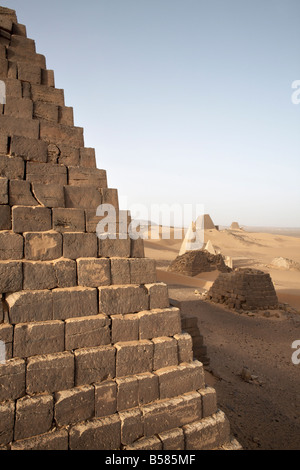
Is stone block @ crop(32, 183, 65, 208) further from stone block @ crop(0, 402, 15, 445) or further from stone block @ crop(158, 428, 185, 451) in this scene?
stone block @ crop(158, 428, 185, 451)

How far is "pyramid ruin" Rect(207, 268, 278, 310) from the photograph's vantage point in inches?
503

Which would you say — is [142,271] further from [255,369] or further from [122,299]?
[255,369]

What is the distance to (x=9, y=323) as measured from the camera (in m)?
2.84

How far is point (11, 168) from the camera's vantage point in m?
3.32

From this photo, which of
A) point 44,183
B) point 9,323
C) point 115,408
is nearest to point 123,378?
point 115,408

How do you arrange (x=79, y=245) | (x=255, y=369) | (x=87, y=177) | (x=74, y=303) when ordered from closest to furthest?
(x=74, y=303) → (x=79, y=245) → (x=87, y=177) → (x=255, y=369)

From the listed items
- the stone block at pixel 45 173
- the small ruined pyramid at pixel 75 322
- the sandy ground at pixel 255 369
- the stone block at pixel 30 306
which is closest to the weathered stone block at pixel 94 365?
the small ruined pyramid at pixel 75 322

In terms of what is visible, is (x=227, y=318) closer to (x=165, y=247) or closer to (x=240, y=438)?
(x=240, y=438)

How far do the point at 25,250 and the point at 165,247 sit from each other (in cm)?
3917

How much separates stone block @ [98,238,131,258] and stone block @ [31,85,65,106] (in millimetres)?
2341

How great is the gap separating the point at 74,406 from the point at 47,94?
4.20 meters

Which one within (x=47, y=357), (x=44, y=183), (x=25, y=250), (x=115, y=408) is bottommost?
(x=115, y=408)

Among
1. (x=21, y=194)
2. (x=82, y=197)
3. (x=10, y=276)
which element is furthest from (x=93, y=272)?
(x=21, y=194)

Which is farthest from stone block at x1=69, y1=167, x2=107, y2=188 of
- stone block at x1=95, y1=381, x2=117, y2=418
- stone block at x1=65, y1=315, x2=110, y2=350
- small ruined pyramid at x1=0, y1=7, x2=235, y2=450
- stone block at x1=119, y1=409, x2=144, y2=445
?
stone block at x1=119, y1=409, x2=144, y2=445
